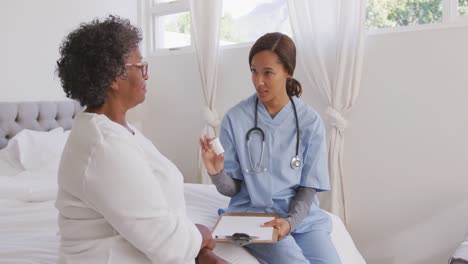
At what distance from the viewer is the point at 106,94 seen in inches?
44.8

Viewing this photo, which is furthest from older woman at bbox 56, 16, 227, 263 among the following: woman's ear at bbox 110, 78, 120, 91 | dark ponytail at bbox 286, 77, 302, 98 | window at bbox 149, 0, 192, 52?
window at bbox 149, 0, 192, 52

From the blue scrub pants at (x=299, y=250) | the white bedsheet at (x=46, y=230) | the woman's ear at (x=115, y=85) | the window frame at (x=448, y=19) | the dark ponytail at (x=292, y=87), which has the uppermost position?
the window frame at (x=448, y=19)

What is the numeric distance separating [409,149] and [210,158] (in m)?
1.44

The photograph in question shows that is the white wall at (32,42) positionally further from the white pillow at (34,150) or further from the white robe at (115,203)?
the white robe at (115,203)

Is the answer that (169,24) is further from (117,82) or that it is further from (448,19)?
(117,82)

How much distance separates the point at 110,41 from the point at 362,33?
1872 millimetres

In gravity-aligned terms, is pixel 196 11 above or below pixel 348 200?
above

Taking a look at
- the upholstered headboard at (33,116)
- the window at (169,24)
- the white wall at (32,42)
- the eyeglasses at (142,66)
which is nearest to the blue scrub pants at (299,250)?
the eyeglasses at (142,66)

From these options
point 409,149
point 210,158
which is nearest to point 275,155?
point 210,158

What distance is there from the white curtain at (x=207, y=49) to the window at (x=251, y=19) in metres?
0.17

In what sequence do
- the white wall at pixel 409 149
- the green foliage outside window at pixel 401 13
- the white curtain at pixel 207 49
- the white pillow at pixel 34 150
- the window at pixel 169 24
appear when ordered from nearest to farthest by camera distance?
the white wall at pixel 409 149 → the green foliage outside window at pixel 401 13 → the white pillow at pixel 34 150 → the white curtain at pixel 207 49 → the window at pixel 169 24

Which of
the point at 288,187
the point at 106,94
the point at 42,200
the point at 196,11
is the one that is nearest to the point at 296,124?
the point at 288,187

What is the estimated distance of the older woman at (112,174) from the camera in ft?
3.24

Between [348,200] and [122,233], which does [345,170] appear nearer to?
[348,200]
